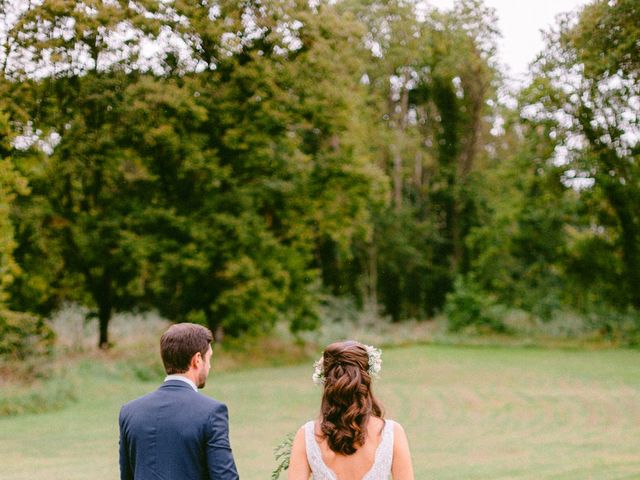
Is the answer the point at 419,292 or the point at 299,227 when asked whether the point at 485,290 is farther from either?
the point at 299,227

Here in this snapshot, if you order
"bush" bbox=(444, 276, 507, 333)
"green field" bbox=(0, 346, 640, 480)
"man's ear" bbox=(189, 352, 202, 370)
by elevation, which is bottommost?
"green field" bbox=(0, 346, 640, 480)

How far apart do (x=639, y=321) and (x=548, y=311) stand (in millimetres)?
4969

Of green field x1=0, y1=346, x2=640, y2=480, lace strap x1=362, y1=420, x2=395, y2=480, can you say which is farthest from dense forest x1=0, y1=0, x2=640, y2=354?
lace strap x1=362, y1=420, x2=395, y2=480

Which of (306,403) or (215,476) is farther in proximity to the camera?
(306,403)

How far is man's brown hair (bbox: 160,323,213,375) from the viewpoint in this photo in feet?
11.0

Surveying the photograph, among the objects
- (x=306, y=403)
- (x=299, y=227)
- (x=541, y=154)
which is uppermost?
(x=541, y=154)

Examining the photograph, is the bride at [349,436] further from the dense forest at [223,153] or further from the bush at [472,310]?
the bush at [472,310]

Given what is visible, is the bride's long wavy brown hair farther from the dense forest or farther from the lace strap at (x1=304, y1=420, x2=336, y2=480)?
the dense forest

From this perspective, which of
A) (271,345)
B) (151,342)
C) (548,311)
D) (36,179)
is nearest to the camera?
(36,179)

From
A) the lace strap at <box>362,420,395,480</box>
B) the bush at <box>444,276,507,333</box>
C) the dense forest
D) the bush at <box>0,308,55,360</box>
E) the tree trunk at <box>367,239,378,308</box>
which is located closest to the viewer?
the lace strap at <box>362,420,395,480</box>

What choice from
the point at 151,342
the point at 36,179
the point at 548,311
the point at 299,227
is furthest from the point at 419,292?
the point at 36,179

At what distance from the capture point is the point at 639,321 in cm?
3194

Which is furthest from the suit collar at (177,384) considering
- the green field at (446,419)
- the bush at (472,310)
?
the bush at (472,310)

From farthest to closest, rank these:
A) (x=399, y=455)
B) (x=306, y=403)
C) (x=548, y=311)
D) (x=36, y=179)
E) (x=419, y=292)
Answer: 1. (x=419, y=292)
2. (x=548, y=311)
3. (x=36, y=179)
4. (x=306, y=403)
5. (x=399, y=455)
